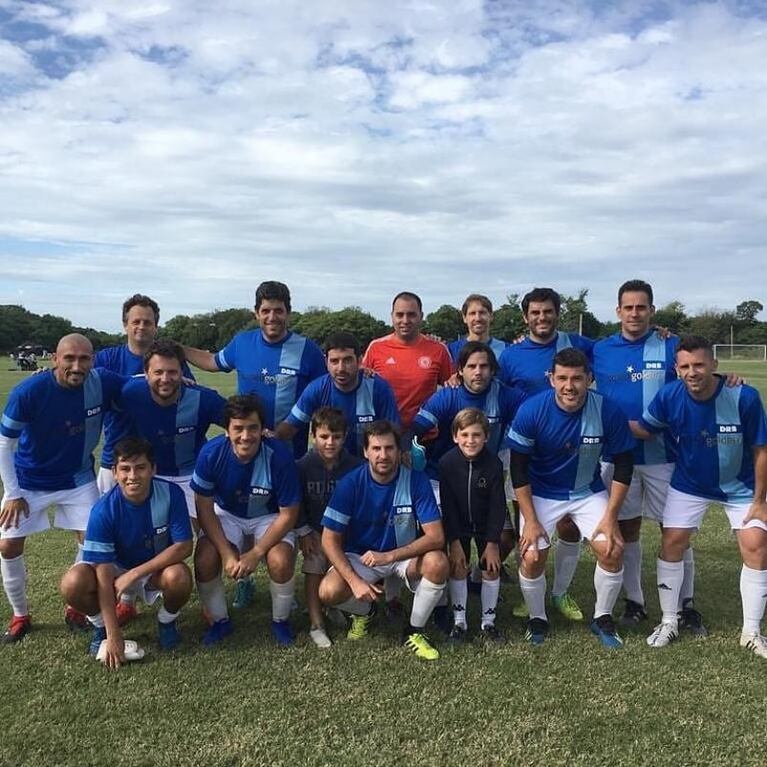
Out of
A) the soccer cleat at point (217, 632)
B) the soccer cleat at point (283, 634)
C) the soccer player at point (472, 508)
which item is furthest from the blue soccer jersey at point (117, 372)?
the soccer player at point (472, 508)

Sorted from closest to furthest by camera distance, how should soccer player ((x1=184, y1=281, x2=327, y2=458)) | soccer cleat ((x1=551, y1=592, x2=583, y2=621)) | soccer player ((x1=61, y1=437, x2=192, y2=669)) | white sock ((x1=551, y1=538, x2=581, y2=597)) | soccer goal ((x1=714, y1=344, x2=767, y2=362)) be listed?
soccer player ((x1=61, y1=437, x2=192, y2=669))
soccer cleat ((x1=551, y1=592, x2=583, y2=621))
white sock ((x1=551, y1=538, x2=581, y2=597))
soccer player ((x1=184, y1=281, x2=327, y2=458))
soccer goal ((x1=714, y1=344, x2=767, y2=362))

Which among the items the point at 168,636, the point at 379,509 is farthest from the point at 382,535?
the point at 168,636

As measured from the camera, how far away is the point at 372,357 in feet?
18.4

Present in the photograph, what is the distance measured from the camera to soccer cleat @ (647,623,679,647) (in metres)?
4.22

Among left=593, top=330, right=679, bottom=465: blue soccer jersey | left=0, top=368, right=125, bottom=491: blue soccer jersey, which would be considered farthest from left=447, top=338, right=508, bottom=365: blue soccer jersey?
left=0, top=368, right=125, bottom=491: blue soccer jersey

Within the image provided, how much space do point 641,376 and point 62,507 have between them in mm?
3957

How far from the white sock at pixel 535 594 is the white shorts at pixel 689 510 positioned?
93cm

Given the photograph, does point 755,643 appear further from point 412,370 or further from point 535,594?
point 412,370

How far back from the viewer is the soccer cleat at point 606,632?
4.21m

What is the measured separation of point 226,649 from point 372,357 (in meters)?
2.44

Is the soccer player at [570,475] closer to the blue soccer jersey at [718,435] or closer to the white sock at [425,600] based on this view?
the blue soccer jersey at [718,435]

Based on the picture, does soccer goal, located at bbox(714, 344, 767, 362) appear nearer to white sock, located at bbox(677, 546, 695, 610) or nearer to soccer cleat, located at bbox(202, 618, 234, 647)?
white sock, located at bbox(677, 546, 695, 610)

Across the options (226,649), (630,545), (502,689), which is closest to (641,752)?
(502,689)

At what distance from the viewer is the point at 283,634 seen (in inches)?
169
